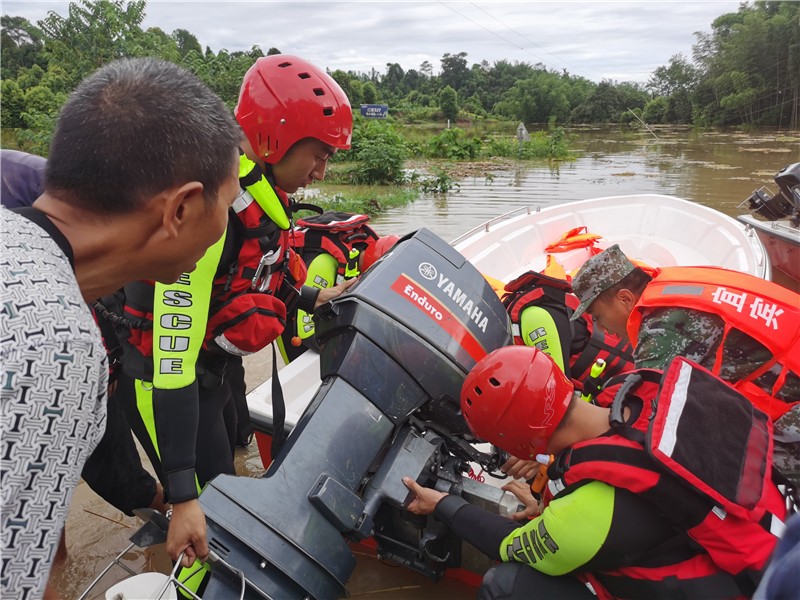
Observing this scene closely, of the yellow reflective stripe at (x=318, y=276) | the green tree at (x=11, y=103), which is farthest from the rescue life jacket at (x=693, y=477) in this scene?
the green tree at (x=11, y=103)

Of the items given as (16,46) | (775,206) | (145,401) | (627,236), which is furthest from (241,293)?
(16,46)

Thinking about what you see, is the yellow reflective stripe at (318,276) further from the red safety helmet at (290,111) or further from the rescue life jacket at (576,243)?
the rescue life jacket at (576,243)

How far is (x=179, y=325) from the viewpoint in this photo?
1505mm

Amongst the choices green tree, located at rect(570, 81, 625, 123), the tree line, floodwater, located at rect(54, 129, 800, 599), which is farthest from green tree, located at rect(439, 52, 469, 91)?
floodwater, located at rect(54, 129, 800, 599)

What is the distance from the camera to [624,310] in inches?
92.0

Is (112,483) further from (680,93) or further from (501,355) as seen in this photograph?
(680,93)

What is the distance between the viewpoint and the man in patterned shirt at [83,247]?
23.9 inches

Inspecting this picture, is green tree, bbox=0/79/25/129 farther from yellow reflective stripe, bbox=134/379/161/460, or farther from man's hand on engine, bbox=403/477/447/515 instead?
man's hand on engine, bbox=403/477/447/515

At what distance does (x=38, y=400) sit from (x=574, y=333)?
7.45 feet

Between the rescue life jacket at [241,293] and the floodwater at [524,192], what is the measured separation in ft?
3.88

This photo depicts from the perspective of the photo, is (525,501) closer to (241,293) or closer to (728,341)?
(728,341)

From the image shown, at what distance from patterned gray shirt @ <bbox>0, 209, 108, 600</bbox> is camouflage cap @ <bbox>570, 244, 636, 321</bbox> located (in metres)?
2.02

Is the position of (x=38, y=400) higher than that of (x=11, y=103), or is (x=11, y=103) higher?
(x=11, y=103)

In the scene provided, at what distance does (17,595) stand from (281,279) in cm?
147
